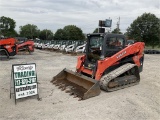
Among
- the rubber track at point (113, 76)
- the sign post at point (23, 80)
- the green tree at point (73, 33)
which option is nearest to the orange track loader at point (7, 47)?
the sign post at point (23, 80)

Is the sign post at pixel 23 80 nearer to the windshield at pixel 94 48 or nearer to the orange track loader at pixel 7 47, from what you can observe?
the windshield at pixel 94 48

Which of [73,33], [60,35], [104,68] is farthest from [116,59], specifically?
[60,35]

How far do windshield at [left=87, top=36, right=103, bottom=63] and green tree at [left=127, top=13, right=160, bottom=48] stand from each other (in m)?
38.1

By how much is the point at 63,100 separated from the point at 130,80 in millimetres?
3028

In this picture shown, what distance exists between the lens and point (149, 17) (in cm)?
4897

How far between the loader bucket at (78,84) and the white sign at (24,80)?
137cm

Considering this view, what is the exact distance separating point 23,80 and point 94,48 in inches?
132

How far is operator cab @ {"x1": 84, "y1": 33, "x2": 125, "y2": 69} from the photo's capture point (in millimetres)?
7934

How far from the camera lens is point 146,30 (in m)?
46.6

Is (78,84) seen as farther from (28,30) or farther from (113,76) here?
(28,30)

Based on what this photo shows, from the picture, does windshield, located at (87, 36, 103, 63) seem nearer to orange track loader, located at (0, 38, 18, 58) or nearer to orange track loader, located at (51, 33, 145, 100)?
orange track loader, located at (51, 33, 145, 100)

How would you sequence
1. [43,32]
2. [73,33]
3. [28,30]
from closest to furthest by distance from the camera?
[73,33] → [43,32] → [28,30]

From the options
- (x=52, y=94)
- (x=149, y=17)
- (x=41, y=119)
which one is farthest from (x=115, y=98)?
(x=149, y=17)

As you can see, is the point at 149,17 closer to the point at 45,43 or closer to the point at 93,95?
the point at 45,43
